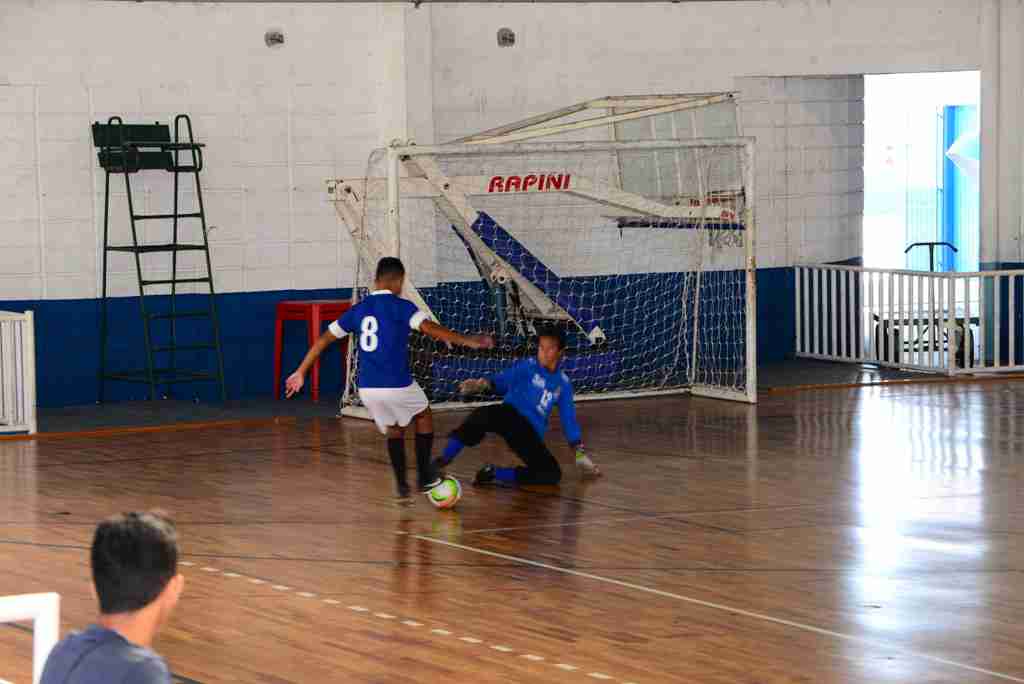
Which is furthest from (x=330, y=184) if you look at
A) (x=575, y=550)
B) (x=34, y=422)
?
(x=575, y=550)

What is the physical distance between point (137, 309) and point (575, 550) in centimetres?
765

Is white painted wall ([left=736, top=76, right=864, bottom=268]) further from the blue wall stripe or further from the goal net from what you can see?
the blue wall stripe

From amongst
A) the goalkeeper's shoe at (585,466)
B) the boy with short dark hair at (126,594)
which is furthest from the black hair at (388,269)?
the boy with short dark hair at (126,594)

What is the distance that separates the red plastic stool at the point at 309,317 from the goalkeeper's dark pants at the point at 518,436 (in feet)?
16.5

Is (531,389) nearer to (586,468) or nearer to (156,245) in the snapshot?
(586,468)

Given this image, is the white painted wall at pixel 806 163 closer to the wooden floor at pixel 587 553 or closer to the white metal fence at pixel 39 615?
the wooden floor at pixel 587 553

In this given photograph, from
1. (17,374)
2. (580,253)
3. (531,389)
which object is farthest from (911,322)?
(17,374)

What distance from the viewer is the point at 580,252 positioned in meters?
17.9

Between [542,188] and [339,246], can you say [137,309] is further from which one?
[542,188]

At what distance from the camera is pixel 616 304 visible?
58.5 feet

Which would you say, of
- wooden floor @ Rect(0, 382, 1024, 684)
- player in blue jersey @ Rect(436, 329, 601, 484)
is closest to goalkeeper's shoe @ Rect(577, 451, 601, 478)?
wooden floor @ Rect(0, 382, 1024, 684)

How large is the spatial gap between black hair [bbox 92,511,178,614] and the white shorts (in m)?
7.05

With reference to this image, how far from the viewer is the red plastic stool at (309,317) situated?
16109mm

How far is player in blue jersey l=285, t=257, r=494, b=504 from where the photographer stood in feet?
34.6
